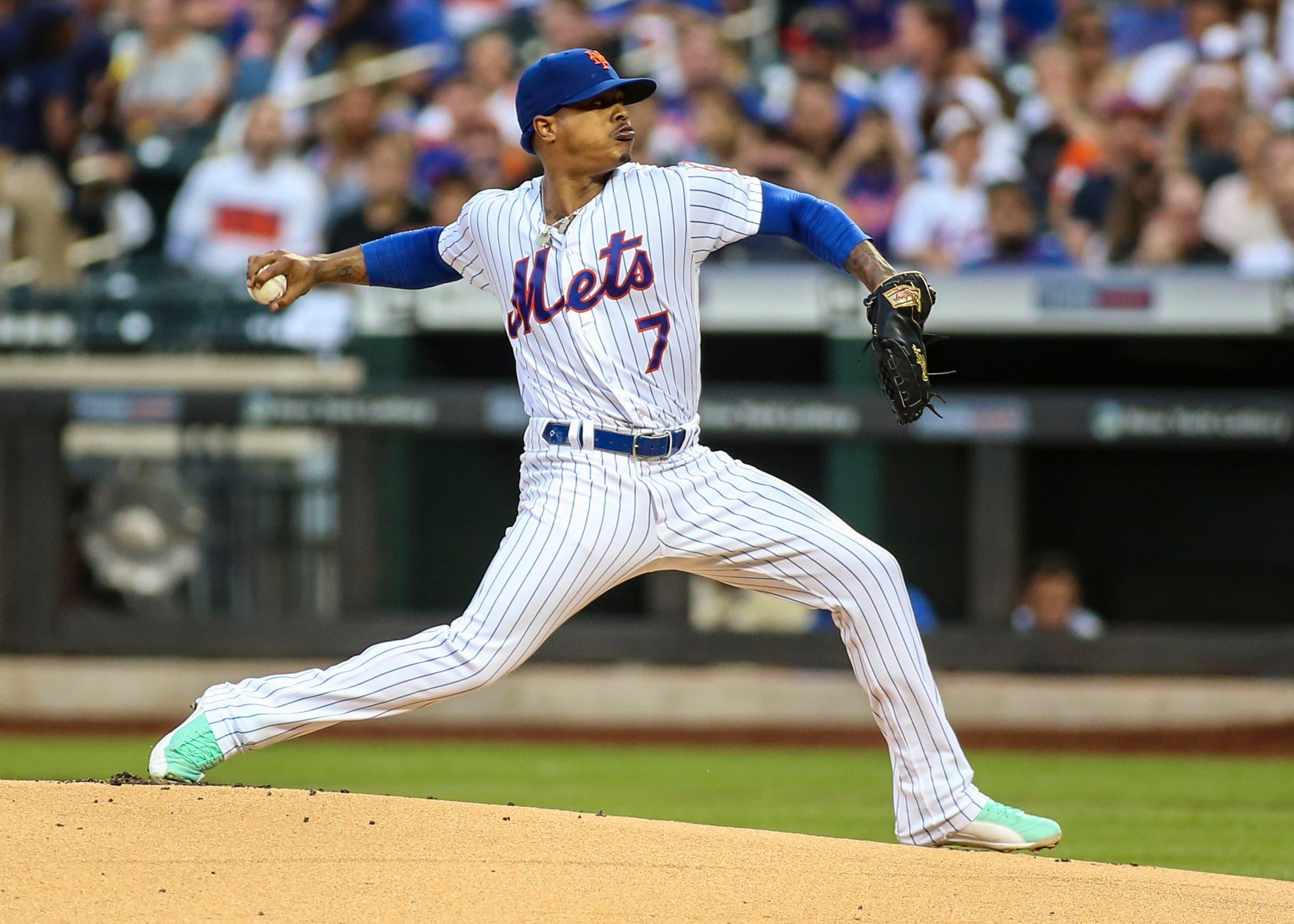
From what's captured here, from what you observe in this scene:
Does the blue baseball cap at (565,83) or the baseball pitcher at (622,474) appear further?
the blue baseball cap at (565,83)

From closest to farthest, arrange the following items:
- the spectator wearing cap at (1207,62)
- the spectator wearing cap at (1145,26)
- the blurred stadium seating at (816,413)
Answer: the blurred stadium seating at (816,413) → the spectator wearing cap at (1207,62) → the spectator wearing cap at (1145,26)

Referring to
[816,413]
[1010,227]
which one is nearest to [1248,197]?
[1010,227]

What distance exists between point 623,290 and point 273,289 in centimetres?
88

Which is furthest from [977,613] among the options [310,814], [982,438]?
[310,814]

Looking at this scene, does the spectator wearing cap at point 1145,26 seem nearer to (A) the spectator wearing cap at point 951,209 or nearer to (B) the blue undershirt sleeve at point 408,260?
(A) the spectator wearing cap at point 951,209

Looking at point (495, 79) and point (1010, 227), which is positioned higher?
point (495, 79)

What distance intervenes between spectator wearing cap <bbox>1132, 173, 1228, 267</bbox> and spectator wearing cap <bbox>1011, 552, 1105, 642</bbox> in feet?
4.92

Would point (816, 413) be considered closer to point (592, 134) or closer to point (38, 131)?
point (592, 134)

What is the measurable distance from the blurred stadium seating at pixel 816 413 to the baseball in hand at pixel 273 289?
4154 mm

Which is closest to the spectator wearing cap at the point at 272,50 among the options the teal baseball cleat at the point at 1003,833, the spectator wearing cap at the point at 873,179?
the spectator wearing cap at the point at 873,179

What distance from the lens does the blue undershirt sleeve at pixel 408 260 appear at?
14.5 feet

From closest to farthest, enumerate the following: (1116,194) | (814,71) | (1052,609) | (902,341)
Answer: (902,341), (1052,609), (1116,194), (814,71)

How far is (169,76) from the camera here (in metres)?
11.6

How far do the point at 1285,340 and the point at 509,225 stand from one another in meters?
5.20
